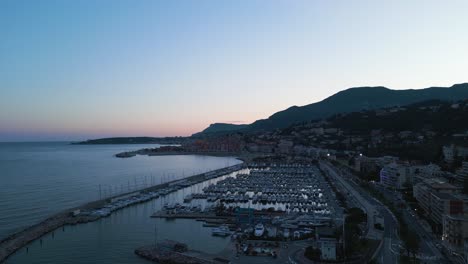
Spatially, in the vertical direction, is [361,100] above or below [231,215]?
above

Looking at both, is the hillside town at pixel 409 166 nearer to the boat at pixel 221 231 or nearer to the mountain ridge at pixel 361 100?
the boat at pixel 221 231

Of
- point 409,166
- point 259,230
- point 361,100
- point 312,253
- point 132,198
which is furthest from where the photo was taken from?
point 361,100

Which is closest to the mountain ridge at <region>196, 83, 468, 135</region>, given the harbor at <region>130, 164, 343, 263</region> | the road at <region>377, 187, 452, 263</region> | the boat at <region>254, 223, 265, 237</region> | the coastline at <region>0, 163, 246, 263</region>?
the harbor at <region>130, 164, 343, 263</region>

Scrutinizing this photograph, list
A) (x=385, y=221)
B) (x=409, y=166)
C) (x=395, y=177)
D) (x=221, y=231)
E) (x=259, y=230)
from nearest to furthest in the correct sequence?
(x=259, y=230) < (x=385, y=221) < (x=221, y=231) < (x=395, y=177) < (x=409, y=166)

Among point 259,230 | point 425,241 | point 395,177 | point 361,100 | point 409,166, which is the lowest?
point 259,230

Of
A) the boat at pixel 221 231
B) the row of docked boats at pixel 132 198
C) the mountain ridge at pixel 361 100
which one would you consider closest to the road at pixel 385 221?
the boat at pixel 221 231

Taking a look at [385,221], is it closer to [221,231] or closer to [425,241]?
[425,241]

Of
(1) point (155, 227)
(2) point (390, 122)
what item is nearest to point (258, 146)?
(2) point (390, 122)

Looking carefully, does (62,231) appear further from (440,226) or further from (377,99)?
(377,99)

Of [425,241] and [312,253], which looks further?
[425,241]

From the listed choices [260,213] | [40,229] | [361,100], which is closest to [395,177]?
[260,213]

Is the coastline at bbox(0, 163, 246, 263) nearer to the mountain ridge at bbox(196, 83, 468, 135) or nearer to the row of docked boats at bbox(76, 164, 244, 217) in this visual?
the row of docked boats at bbox(76, 164, 244, 217)
